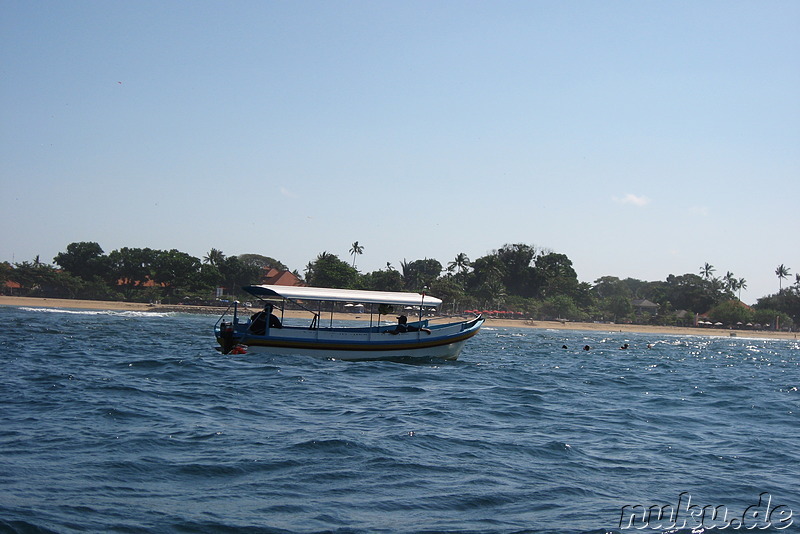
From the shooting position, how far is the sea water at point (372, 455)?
30.5 ft

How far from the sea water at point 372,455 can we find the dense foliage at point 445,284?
8686 centimetres

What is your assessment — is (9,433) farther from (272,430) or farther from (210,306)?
(210,306)

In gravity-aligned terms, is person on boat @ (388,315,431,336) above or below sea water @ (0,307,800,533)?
above

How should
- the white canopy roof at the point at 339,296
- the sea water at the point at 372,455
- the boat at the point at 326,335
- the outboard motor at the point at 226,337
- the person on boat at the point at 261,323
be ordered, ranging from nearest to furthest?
the sea water at the point at 372,455 < the white canopy roof at the point at 339,296 < the boat at the point at 326,335 < the outboard motor at the point at 226,337 < the person on boat at the point at 261,323

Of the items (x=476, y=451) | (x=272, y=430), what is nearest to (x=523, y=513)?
(x=476, y=451)

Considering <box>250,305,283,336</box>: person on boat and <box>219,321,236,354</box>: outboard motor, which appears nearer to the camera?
<box>219,321,236,354</box>: outboard motor

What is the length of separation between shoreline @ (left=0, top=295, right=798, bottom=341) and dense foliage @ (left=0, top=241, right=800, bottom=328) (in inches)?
176

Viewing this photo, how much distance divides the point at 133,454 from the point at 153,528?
3.76m

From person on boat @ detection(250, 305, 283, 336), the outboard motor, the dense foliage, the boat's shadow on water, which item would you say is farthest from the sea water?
the dense foliage

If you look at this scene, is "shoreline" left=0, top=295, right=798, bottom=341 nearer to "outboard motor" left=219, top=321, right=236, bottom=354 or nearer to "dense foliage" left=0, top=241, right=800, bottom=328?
"dense foliage" left=0, top=241, right=800, bottom=328

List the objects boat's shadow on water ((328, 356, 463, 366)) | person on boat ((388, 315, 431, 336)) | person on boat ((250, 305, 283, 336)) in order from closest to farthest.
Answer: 1. person on boat ((250, 305, 283, 336))
2. boat's shadow on water ((328, 356, 463, 366))
3. person on boat ((388, 315, 431, 336))

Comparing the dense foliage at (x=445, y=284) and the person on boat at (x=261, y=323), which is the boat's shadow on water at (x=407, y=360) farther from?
the dense foliage at (x=445, y=284)

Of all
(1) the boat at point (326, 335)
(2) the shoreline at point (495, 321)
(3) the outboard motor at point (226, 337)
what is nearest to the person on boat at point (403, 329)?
(1) the boat at point (326, 335)

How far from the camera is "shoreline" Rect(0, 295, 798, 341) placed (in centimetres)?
9519
